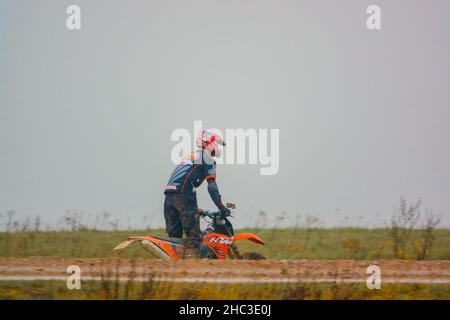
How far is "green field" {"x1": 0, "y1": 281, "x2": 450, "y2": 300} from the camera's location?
1441 cm

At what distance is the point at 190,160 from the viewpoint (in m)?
18.3

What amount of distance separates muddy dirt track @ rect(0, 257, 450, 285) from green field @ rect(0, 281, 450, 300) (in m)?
0.29

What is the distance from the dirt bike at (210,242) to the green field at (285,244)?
8.38 feet

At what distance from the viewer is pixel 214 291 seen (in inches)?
575

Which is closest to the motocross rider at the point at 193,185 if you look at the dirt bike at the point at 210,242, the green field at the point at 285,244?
the dirt bike at the point at 210,242

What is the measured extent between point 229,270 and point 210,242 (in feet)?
6.44

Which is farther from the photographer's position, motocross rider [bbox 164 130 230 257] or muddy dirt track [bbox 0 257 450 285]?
motocross rider [bbox 164 130 230 257]

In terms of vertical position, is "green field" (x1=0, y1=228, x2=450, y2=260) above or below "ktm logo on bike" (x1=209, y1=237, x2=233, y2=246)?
below

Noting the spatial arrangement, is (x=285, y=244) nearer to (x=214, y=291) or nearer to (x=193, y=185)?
(x=193, y=185)

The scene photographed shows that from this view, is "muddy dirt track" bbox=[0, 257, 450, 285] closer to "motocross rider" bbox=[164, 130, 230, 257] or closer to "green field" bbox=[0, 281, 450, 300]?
"green field" bbox=[0, 281, 450, 300]

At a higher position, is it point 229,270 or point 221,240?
point 221,240

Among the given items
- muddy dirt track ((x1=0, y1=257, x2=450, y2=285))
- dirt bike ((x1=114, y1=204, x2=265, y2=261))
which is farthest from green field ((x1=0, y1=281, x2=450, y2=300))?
dirt bike ((x1=114, y1=204, x2=265, y2=261))

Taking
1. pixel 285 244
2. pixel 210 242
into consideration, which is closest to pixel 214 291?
pixel 210 242

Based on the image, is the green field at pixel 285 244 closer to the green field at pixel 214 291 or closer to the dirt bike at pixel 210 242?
the dirt bike at pixel 210 242
